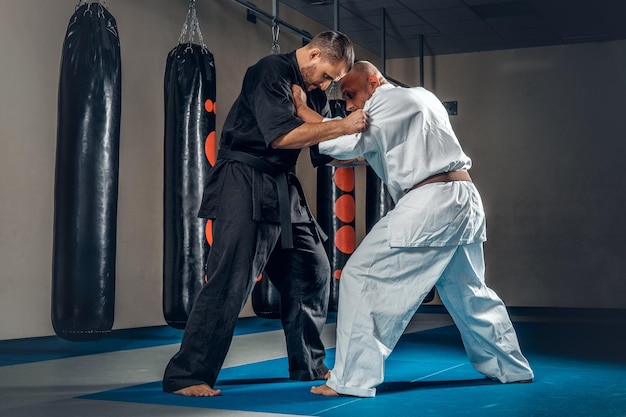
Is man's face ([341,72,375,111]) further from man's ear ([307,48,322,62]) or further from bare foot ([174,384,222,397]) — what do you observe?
bare foot ([174,384,222,397])

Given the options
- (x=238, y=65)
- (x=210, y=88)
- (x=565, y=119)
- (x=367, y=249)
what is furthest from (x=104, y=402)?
(x=565, y=119)

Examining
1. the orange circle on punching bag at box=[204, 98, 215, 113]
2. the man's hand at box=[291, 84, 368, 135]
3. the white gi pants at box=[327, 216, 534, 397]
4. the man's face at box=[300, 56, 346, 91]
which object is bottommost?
the white gi pants at box=[327, 216, 534, 397]

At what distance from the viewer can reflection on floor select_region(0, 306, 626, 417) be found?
2568mm

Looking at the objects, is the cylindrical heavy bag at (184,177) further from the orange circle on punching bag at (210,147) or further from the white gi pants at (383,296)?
the white gi pants at (383,296)

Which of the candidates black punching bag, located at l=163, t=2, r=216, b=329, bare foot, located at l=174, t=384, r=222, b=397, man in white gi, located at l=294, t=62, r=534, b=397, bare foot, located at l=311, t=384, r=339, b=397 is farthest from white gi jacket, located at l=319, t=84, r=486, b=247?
black punching bag, located at l=163, t=2, r=216, b=329

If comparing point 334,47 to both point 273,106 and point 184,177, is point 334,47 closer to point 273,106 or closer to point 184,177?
point 273,106

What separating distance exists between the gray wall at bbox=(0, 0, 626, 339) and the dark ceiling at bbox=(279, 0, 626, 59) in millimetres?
332

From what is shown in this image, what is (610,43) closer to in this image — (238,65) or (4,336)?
(238,65)

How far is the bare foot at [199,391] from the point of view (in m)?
2.83

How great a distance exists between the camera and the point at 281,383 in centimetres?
317

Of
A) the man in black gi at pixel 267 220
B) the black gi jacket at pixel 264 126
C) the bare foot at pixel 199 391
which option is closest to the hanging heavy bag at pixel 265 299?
the man in black gi at pixel 267 220

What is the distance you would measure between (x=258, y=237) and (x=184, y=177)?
1.65 metres

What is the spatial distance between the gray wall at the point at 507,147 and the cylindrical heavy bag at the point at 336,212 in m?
1.32

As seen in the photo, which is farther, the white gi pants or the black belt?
the black belt
